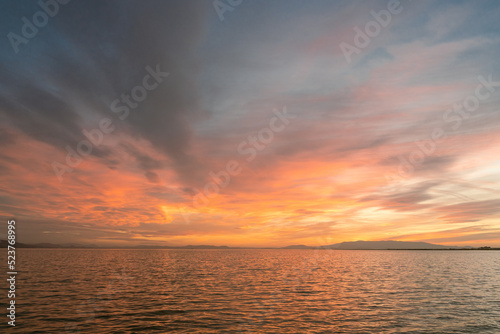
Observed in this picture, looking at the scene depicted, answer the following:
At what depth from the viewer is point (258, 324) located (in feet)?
94.0

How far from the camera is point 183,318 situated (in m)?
30.7

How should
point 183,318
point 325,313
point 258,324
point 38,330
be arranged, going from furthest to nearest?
point 325,313
point 183,318
point 258,324
point 38,330

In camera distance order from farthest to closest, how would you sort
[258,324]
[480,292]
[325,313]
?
[480,292] → [325,313] → [258,324]

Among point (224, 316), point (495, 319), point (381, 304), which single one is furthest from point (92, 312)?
point (495, 319)

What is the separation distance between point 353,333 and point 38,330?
27648mm

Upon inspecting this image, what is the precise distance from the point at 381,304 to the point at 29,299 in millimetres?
45306

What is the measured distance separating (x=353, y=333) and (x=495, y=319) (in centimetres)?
1722

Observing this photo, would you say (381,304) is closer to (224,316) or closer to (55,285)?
(224,316)

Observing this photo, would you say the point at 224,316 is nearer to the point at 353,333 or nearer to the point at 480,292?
the point at 353,333

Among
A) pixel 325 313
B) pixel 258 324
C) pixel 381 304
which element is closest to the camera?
pixel 258 324

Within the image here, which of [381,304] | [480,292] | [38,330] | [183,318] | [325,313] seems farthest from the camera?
[480,292]

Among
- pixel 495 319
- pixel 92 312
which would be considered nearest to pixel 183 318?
pixel 92 312

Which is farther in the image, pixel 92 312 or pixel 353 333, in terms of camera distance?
pixel 92 312

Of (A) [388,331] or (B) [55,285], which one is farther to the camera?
(B) [55,285]
